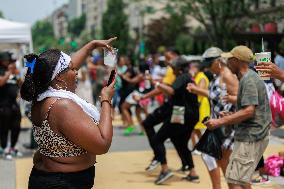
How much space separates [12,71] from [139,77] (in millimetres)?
3482

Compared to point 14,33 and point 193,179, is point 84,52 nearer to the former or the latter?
point 193,179

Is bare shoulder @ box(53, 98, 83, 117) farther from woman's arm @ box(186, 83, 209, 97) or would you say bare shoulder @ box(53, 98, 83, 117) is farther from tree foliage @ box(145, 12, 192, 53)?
tree foliage @ box(145, 12, 192, 53)

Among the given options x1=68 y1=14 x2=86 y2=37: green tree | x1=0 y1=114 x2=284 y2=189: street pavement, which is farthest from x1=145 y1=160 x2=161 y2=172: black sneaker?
x1=68 y1=14 x2=86 y2=37: green tree

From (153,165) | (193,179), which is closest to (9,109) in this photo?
(153,165)

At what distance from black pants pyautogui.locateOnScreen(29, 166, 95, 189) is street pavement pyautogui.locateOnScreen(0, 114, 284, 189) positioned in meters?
4.08

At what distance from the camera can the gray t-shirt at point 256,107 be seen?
4910 millimetres

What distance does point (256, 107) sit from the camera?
4.98 metres

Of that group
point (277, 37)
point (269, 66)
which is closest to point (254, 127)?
point (269, 66)

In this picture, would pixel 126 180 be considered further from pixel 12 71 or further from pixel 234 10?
pixel 234 10

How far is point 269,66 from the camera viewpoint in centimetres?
413

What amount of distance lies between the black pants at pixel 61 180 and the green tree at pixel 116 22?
63.2 metres

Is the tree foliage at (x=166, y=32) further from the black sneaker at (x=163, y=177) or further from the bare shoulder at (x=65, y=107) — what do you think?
the bare shoulder at (x=65, y=107)

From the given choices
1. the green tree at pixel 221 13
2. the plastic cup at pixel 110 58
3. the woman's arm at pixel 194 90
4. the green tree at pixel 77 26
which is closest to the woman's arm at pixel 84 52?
the plastic cup at pixel 110 58

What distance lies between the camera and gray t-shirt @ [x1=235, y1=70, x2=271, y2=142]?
4910 millimetres
